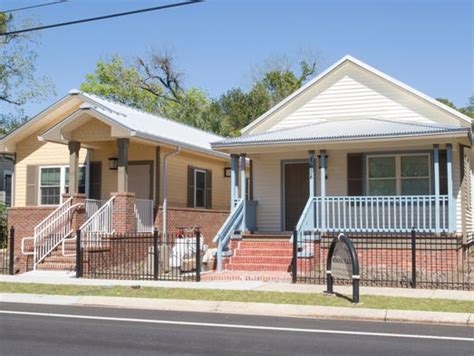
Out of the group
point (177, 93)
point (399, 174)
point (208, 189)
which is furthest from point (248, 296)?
point (177, 93)

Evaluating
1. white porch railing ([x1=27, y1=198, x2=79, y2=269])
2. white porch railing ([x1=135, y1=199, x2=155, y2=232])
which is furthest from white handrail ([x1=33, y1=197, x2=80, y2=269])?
white porch railing ([x1=135, y1=199, x2=155, y2=232])

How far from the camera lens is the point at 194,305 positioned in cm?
1273

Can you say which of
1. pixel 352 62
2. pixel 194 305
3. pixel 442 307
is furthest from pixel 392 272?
pixel 352 62

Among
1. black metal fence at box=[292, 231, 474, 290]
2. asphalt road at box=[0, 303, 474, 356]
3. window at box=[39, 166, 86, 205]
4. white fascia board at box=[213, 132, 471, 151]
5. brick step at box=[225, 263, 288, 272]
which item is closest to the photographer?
asphalt road at box=[0, 303, 474, 356]

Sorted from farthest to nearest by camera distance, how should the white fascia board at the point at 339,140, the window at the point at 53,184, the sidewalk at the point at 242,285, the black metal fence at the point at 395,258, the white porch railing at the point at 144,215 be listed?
the window at the point at 53,184 → the white porch railing at the point at 144,215 → the white fascia board at the point at 339,140 → the black metal fence at the point at 395,258 → the sidewalk at the point at 242,285

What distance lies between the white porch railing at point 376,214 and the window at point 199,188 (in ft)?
25.0

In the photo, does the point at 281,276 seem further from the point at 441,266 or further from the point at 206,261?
the point at 441,266

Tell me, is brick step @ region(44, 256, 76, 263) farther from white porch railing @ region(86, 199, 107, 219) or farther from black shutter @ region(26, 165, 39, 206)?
black shutter @ region(26, 165, 39, 206)

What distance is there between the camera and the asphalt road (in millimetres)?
8438

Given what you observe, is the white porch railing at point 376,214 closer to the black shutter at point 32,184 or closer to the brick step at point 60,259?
the brick step at point 60,259

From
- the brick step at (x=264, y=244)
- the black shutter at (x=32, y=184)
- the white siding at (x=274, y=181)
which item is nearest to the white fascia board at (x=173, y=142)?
the white siding at (x=274, y=181)

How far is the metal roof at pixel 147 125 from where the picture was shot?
69.4 feet

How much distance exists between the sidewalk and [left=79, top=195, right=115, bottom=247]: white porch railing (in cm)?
143

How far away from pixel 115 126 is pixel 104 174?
14.0 ft
